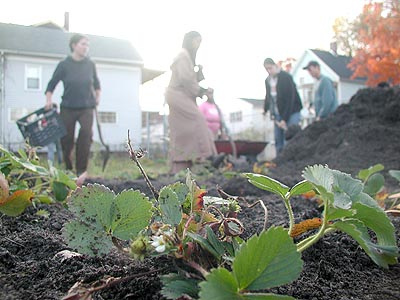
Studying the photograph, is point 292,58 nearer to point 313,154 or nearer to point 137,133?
point 137,133

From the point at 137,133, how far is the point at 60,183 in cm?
1708

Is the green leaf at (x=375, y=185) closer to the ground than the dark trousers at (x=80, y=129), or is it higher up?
higher up

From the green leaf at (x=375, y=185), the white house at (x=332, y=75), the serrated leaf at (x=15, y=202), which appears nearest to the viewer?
the serrated leaf at (x=15, y=202)

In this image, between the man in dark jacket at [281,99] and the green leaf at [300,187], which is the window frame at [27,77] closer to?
the man in dark jacket at [281,99]

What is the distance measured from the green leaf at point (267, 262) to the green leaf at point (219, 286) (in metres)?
0.01

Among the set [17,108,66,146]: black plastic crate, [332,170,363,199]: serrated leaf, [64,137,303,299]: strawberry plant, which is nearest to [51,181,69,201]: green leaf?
[64,137,303,299]: strawberry plant

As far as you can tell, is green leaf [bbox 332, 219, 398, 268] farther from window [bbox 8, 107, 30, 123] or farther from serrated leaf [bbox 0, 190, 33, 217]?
window [bbox 8, 107, 30, 123]

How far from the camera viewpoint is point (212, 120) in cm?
753

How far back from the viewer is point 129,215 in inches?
27.4

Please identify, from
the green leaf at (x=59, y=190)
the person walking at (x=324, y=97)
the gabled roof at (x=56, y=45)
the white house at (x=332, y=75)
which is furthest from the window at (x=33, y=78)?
the green leaf at (x=59, y=190)

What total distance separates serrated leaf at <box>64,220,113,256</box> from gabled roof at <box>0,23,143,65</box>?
16.5 m

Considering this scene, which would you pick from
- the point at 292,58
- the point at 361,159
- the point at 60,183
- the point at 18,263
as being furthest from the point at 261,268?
the point at 292,58

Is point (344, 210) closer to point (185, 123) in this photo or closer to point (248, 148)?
point (185, 123)

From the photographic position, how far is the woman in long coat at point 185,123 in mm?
5812
